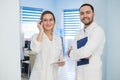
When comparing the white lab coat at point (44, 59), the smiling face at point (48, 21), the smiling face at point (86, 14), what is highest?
the smiling face at point (86, 14)

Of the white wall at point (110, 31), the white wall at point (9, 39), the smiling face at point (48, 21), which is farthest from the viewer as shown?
the white wall at point (110, 31)

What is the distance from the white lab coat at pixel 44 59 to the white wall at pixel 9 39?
0.84 feet

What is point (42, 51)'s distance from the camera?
1.45 meters

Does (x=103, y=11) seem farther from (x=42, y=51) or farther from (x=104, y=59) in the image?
(x=42, y=51)

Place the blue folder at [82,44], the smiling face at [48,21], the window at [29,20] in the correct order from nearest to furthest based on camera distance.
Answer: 1. the window at [29,20]
2. the smiling face at [48,21]
3. the blue folder at [82,44]

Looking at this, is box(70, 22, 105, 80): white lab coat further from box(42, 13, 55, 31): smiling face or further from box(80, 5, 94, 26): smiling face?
box(42, 13, 55, 31): smiling face

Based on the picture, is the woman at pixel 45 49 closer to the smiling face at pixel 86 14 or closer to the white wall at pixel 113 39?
the smiling face at pixel 86 14

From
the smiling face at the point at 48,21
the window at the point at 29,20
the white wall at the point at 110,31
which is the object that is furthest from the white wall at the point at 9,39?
the white wall at the point at 110,31

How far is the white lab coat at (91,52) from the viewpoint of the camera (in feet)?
4.83

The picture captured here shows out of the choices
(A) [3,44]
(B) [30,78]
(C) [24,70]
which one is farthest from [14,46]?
(B) [30,78]

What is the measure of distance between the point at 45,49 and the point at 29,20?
26 cm

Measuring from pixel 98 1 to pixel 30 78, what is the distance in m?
1.22

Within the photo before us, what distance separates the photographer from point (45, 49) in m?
1.46

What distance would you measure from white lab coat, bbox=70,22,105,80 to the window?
39 centimetres
